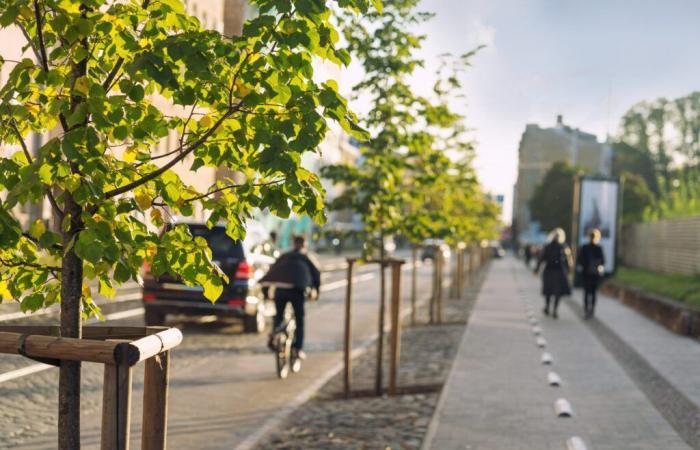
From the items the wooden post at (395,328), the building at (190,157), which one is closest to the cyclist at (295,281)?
the building at (190,157)

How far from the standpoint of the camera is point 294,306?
11.9 meters

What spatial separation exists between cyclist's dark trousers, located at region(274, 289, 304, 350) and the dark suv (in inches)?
143

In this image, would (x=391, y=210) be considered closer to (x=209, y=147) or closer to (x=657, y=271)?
(x=209, y=147)

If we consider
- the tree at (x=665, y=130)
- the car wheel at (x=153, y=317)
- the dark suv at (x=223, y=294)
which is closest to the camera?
the dark suv at (x=223, y=294)

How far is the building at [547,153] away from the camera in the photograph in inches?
5300

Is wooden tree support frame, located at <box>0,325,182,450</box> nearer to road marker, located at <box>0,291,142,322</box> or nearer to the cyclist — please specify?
the cyclist

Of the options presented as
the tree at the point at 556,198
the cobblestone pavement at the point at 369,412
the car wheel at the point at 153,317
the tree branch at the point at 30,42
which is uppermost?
the tree at the point at 556,198

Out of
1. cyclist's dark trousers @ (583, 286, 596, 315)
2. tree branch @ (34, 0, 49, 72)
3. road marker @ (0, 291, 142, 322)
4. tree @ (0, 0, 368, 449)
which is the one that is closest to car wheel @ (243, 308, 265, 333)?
road marker @ (0, 291, 142, 322)

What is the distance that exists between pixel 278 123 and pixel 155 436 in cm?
138

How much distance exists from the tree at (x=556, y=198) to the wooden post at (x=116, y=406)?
6409 centimetres

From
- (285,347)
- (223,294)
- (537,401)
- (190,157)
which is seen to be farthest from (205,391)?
(190,157)

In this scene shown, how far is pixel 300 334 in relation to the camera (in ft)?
39.3

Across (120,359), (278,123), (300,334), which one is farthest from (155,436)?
(300,334)

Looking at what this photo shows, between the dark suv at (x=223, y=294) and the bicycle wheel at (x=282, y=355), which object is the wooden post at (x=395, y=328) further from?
the dark suv at (x=223, y=294)
